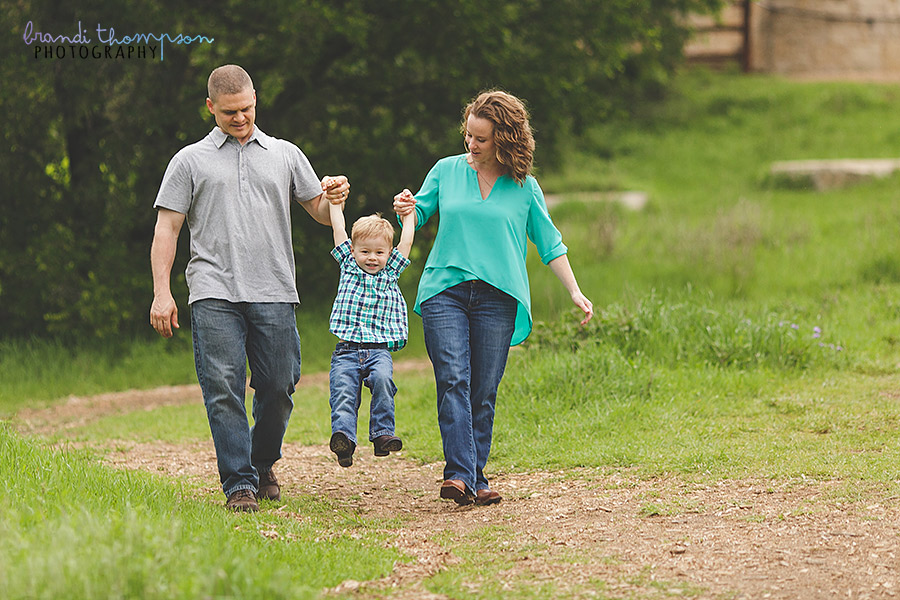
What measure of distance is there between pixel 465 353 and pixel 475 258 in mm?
484

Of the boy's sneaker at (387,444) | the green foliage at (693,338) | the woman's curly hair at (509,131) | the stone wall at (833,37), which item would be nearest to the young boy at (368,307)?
the boy's sneaker at (387,444)

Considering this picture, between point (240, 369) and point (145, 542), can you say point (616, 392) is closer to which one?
point (240, 369)

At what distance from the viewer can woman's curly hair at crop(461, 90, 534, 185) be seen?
5.37 metres

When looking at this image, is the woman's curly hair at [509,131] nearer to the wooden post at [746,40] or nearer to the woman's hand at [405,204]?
the woman's hand at [405,204]

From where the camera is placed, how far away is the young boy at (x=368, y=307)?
17.8 feet

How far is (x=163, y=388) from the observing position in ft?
35.8

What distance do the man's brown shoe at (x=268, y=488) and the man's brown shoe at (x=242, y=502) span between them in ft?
1.02

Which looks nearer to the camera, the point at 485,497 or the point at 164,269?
the point at 164,269

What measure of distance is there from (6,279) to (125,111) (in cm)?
227

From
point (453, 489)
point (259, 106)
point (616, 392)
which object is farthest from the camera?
point (259, 106)

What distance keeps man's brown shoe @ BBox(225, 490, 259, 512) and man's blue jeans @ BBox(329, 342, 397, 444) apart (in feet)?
1.65

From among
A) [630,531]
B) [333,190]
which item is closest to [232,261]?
[333,190]

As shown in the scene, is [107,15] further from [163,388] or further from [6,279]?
[163,388]

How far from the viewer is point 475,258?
17.8 ft
